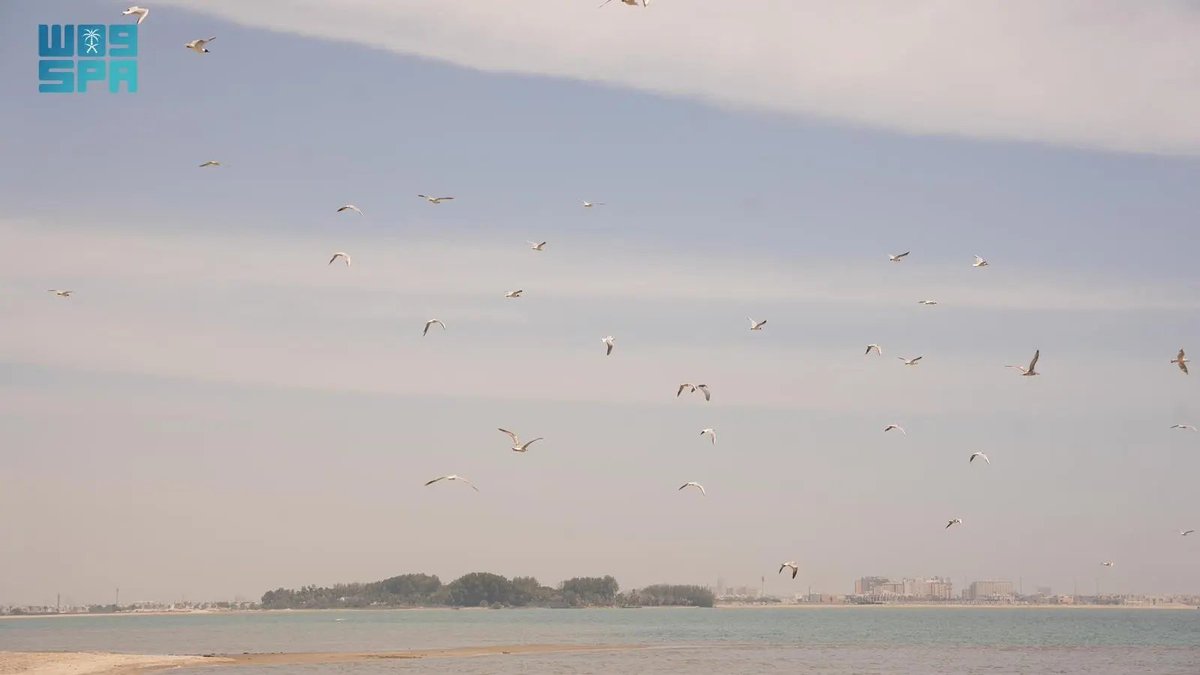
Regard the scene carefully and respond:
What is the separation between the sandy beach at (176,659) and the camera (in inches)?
2712

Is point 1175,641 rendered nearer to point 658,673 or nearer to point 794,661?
point 794,661

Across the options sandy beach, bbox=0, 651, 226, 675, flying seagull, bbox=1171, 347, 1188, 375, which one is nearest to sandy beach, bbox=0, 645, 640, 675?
sandy beach, bbox=0, 651, 226, 675

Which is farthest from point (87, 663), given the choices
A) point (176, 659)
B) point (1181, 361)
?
point (1181, 361)

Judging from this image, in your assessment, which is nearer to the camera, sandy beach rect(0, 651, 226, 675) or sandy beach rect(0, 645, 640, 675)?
sandy beach rect(0, 651, 226, 675)

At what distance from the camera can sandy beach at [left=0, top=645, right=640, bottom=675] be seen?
2712 inches

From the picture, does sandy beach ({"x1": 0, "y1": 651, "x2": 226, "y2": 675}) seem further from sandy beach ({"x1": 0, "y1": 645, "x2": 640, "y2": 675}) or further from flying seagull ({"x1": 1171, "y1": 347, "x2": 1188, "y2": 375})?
flying seagull ({"x1": 1171, "y1": 347, "x2": 1188, "y2": 375})

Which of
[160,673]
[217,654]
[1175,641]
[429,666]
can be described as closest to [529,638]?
[217,654]

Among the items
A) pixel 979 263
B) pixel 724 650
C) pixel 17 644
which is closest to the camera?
pixel 979 263

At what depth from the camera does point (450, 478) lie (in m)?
53.1

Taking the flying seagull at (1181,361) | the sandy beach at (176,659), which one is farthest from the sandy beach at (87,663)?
the flying seagull at (1181,361)

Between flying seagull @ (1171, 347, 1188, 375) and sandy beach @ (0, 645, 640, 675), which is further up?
flying seagull @ (1171, 347, 1188, 375)

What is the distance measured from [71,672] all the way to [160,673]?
15.2 ft

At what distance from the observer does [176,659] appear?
3169 inches

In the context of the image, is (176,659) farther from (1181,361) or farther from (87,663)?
(1181,361)
